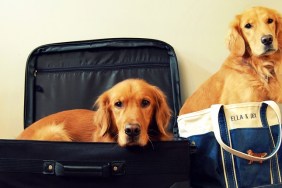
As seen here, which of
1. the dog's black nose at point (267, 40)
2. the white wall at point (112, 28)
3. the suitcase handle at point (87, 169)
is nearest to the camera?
the suitcase handle at point (87, 169)

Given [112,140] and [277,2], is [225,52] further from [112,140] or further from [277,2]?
[112,140]

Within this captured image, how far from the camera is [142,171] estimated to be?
88 centimetres

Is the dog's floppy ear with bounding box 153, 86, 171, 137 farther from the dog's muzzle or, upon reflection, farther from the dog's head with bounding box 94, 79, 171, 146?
the dog's muzzle

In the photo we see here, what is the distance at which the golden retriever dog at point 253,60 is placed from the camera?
3.22 ft

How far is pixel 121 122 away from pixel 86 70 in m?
0.53

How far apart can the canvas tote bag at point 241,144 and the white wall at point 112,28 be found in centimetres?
44

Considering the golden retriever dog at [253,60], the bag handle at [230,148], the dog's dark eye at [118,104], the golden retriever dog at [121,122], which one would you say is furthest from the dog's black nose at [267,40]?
the dog's dark eye at [118,104]

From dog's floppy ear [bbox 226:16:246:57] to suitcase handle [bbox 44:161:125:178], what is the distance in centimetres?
49

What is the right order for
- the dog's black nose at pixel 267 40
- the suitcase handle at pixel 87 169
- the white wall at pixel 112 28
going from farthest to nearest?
the white wall at pixel 112 28, the dog's black nose at pixel 267 40, the suitcase handle at pixel 87 169

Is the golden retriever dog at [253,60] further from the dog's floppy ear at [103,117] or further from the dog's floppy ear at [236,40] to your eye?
the dog's floppy ear at [103,117]

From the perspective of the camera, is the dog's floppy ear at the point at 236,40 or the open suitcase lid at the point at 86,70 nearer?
the dog's floppy ear at the point at 236,40

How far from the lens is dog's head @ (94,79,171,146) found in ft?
2.94

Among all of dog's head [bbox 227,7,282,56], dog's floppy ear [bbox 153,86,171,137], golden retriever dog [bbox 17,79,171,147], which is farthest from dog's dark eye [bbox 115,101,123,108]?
dog's head [bbox 227,7,282,56]

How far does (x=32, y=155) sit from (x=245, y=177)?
584mm
